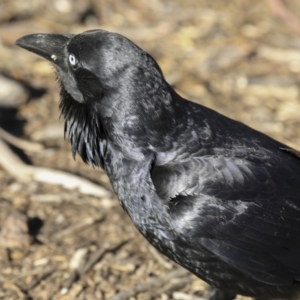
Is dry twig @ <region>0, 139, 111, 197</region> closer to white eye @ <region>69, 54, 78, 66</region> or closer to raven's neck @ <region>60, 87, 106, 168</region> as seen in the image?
raven's neck @ <region>60, 87, 106, 168</region>

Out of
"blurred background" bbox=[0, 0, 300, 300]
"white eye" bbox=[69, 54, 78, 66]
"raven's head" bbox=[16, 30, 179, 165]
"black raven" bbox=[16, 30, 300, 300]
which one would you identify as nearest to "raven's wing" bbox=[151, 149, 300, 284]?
"black raven" bbox=[16, 30, 300, 300]

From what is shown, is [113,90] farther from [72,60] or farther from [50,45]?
[50,45]

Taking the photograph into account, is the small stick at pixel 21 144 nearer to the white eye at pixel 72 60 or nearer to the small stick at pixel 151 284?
the small stick at pixel 151 284

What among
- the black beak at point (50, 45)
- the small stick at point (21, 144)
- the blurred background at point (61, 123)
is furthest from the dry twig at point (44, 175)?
the black beak at point (50, 45)

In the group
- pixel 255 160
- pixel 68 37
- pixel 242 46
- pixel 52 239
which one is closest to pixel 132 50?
pixel 68 37

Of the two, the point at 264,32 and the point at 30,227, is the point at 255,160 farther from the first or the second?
the point at 264,32

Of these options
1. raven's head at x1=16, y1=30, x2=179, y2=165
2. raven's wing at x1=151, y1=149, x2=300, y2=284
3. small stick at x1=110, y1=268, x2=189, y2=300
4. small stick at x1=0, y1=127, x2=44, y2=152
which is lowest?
small stick at x1=110, y1=268, x2=189, y2=300

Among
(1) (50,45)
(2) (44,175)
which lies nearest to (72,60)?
(1) (50,45)

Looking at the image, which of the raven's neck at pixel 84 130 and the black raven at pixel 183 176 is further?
the raven's neck at pixel 84 130

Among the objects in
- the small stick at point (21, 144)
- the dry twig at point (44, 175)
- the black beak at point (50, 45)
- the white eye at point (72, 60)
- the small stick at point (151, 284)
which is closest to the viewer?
the white eye at point (72, 60)
